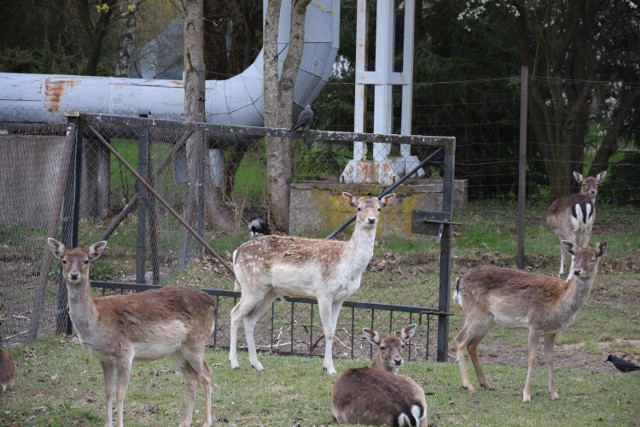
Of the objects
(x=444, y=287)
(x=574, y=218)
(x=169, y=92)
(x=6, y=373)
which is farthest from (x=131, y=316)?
(x=169, y=92)

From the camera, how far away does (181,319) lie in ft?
21.9

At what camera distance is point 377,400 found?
6.40 meters

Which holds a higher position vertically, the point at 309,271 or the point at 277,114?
the point at 277,114

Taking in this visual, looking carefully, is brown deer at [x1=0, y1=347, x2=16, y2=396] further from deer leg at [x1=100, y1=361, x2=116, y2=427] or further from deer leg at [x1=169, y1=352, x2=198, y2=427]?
deer leg at [x1=169, y1=352, x2=198, y2=427]

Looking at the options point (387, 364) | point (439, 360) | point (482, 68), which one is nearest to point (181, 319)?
point (387, 364)

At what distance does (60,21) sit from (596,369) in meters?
17.7

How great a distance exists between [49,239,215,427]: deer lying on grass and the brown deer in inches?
37.7

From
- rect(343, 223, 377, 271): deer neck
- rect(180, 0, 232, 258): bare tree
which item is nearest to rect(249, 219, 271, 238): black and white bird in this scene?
rect(180, 0, 232, 258): bare tree

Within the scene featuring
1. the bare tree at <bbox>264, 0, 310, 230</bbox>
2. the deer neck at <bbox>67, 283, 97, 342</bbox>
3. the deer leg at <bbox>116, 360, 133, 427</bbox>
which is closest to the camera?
the deer leg at <bbox>116, 360, 133, 427</bbox>

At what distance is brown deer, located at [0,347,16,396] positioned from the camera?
276 inches

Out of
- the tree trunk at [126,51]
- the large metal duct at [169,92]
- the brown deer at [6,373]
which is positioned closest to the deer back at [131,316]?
the brown deer at [6,373]

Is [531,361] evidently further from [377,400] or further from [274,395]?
[274,395]

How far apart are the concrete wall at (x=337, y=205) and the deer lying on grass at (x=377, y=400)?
6.49 m

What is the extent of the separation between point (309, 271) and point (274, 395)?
4.52 ft
